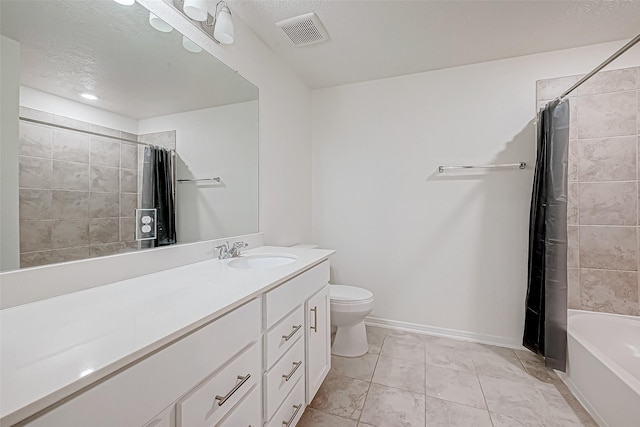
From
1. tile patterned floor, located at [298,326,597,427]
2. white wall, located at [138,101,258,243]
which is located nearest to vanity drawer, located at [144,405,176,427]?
white wall, located at [138,101,258,243]

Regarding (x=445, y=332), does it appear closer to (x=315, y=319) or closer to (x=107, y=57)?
(x=315, y=319)

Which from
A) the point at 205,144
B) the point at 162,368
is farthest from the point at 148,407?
the point at 205,144

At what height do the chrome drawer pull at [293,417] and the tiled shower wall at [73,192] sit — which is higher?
the tiled shower wall at [73,192]

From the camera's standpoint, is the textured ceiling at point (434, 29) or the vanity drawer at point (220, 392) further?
the textured ceiling at point (434, 29)

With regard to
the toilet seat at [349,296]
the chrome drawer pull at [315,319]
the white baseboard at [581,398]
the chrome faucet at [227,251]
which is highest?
the chrome faucet at [227,251]

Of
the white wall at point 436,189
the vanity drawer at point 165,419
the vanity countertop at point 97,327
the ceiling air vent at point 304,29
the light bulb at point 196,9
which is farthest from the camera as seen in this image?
the white wall at point 436,189

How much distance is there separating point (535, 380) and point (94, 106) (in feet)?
8.95

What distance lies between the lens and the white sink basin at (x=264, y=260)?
5.00ft

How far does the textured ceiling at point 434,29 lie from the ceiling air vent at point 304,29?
41mm

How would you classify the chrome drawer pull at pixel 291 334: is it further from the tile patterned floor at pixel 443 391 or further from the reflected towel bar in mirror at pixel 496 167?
the reflected towel bar in mirror at pixel 496 167

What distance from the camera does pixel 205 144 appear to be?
151 centimetres

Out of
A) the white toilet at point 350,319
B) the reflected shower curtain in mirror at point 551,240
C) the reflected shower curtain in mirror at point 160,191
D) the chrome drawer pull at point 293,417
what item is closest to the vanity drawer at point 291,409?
the chrome drawer pull at point 293,417

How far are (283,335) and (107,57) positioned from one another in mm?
1291

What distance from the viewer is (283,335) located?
3.63 feet
